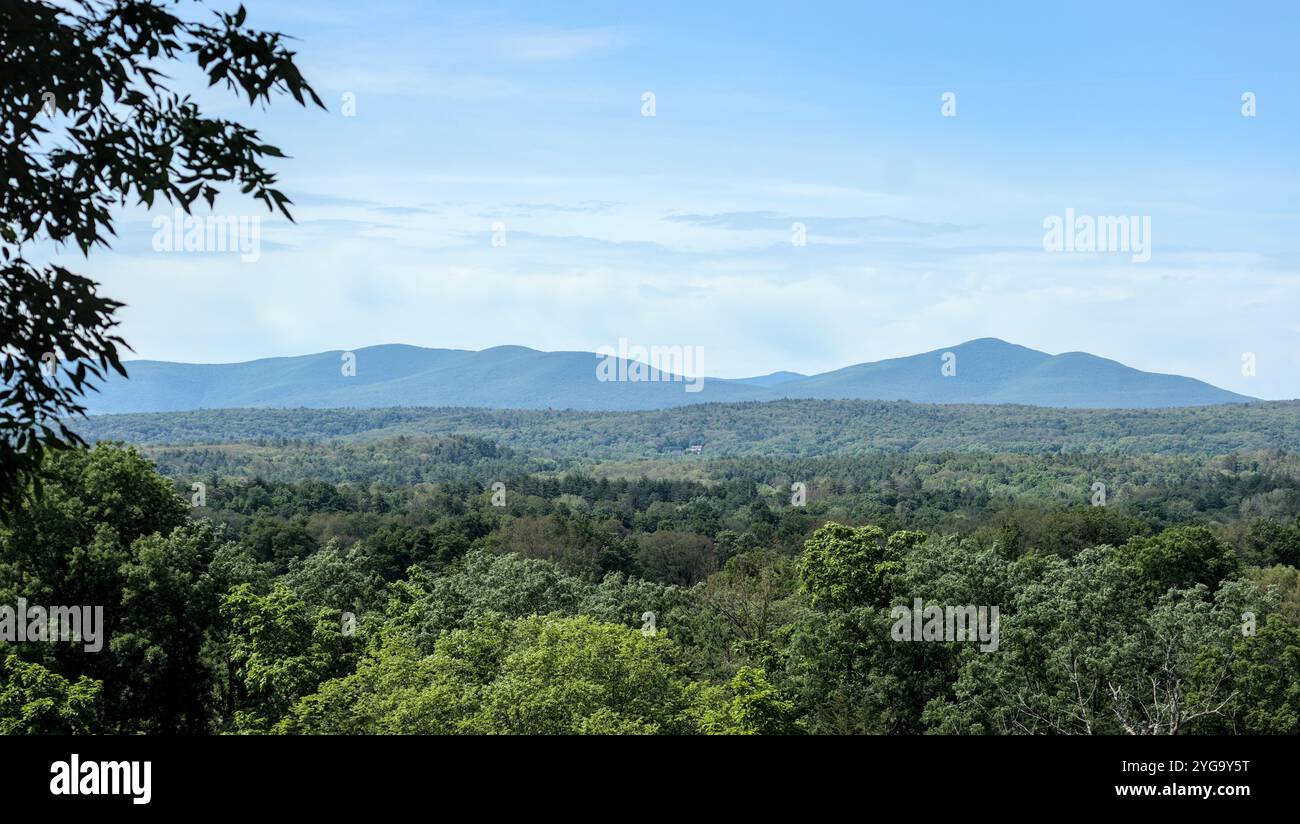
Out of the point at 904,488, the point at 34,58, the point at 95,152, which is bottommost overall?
the point at 904,488

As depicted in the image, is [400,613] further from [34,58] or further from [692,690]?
[34,58]

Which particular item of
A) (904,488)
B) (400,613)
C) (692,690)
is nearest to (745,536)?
(400,613)

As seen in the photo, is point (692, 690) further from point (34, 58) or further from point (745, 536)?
point (745, 536)

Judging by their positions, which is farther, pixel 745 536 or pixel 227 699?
pixel 745 536
